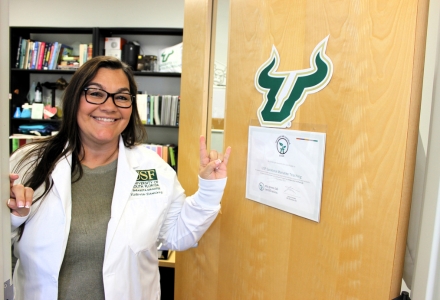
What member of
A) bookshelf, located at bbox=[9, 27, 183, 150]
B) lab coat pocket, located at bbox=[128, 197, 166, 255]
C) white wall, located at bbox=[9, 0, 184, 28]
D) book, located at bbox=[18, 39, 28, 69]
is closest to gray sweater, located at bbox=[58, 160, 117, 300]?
lab coat pocket, located at bbox=[128, 197, 166, 255]

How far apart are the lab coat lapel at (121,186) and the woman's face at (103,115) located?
0.11 meters

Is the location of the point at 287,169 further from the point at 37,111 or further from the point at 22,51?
the point at 22,51

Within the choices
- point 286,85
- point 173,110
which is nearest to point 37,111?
point 173,110

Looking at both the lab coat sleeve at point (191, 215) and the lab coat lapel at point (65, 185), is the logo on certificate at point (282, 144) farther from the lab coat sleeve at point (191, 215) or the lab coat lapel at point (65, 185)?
the lab coat lapel at point (65, 185)

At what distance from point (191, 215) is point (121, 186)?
1.06 ft

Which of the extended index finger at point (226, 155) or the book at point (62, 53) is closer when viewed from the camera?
the extended index finger at point (226, 155)

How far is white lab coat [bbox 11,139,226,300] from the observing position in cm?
116

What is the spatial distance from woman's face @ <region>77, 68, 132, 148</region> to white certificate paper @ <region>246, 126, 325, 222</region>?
583 millimetres

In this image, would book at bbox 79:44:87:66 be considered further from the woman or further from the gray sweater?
the gray sweater

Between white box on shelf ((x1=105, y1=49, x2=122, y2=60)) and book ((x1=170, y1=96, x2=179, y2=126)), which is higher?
white box on shelf ((x1=105, y1=49, x2=122, y2=60))

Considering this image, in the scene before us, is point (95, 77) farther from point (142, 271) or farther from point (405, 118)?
point (405, 118)

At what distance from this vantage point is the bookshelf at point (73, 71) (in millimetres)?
3518

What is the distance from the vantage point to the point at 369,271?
33.0 inches

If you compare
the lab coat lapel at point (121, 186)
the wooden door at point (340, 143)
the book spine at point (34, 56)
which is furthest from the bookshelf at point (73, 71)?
the wooden door at point (340, 143)
